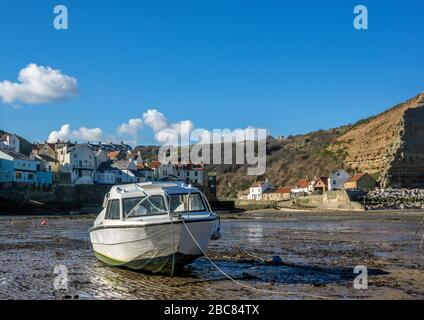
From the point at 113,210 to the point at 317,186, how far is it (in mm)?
82729

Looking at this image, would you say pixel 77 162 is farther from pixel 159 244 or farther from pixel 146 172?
pixel 159 244

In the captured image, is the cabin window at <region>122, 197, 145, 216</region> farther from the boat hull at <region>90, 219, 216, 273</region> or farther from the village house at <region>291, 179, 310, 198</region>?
the village house at <region>291, 179, 310, 198</region>

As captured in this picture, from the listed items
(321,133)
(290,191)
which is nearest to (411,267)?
(290,191)

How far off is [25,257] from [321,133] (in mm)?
152462

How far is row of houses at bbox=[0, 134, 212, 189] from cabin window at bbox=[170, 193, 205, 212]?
233 ft

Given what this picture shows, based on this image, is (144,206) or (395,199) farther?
(395,199)

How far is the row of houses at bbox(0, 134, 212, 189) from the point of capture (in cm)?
8512

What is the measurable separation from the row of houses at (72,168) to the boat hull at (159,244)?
71.5 meters

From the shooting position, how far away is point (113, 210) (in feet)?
50.9

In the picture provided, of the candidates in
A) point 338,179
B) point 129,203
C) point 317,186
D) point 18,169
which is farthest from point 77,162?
point 129,203

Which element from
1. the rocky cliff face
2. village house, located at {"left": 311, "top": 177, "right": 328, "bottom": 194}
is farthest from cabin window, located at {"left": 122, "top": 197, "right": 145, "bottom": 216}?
village house, located at {"left": 311, "top": 177, "right": 328, "bottom": 194}

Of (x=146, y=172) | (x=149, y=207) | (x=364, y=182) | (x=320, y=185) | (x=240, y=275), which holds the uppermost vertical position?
(x=146, y=172)

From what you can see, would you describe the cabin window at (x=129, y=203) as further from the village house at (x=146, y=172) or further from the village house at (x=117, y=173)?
the village house at (x=146, y=172)

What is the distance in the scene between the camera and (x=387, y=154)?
84.0m
